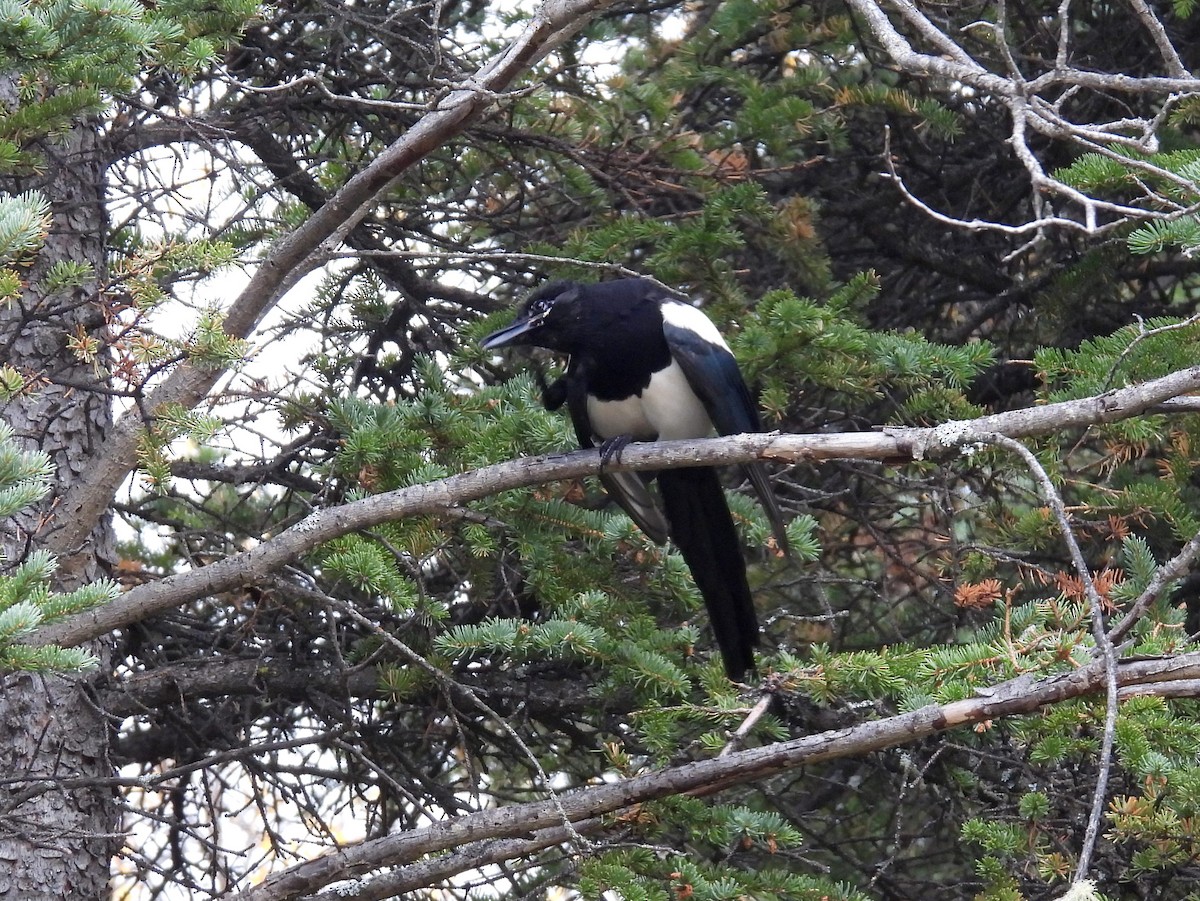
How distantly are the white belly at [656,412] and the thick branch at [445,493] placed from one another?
3.97 ft

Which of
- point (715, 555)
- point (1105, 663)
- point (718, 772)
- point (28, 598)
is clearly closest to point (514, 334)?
point (715, 555)

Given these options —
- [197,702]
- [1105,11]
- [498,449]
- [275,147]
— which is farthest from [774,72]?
[197,702]

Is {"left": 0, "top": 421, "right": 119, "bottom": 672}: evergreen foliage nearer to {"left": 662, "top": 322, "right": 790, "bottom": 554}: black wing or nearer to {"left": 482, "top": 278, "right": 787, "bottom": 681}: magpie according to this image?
{"left": 482, "top": 278, "right": 787, "bottom": 681}: magpie

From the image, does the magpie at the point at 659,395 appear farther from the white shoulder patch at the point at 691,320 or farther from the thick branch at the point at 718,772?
the thick branch at the point at 718,772

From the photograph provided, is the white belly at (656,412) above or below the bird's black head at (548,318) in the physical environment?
below

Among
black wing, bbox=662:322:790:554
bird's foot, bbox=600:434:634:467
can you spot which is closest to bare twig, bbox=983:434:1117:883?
→ bird's foot, bbox=600:434:634:467

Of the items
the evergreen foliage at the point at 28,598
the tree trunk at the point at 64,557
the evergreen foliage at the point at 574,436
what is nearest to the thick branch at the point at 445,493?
the evergreen foliage at the point at 574,436

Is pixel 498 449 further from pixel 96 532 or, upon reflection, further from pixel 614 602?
pixel 96 532

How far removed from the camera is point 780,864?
4.94 metres

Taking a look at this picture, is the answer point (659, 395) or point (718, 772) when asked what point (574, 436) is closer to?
point (659, 395)

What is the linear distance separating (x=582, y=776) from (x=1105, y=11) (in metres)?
3.69

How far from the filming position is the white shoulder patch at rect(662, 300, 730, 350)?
4.44 metres

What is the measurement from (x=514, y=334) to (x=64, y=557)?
1.54m

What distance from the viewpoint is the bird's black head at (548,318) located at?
14.4 feet
